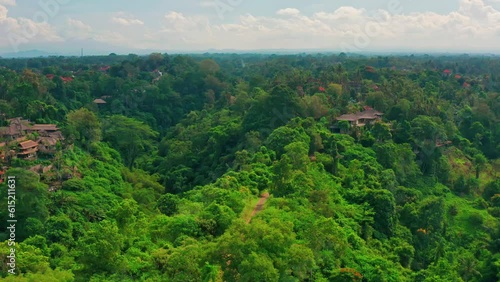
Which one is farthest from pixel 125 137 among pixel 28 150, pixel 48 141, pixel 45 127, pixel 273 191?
pixel 273 191

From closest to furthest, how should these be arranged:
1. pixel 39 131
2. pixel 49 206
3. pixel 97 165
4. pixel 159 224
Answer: pixel 159 224, pixel 49 206, pixel 97 165, pixel 39 131

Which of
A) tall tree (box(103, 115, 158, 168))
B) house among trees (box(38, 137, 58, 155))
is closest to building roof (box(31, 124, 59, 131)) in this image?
house among trees (box(38, 137, 58, 155))

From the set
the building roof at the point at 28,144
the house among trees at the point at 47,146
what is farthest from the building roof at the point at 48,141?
the building roof at the point at 28,144

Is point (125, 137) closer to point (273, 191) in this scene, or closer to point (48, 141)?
point (48, 141)

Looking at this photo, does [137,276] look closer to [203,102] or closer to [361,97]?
[361,97]

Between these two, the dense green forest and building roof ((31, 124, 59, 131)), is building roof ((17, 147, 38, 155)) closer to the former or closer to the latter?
the dense green forest

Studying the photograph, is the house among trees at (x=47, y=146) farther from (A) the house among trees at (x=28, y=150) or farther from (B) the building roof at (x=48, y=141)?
(A) the house among trees at (x=28, y=150)

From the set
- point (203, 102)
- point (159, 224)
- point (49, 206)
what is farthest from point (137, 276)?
point (203, 102)

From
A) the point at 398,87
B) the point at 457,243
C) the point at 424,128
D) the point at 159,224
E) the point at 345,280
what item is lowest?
the point at 457,243
